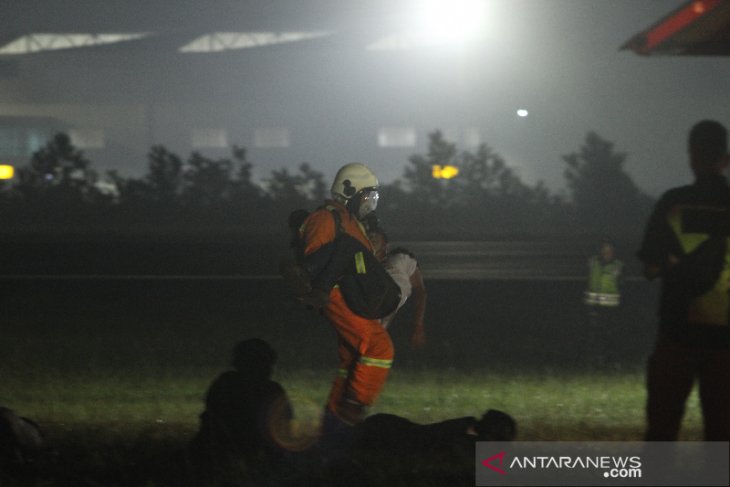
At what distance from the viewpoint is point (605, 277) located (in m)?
9.55

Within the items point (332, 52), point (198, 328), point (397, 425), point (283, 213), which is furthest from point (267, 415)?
point (332, 52)

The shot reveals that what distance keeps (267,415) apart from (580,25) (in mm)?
38127

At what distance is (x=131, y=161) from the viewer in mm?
54000

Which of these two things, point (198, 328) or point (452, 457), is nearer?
point (452, 457)

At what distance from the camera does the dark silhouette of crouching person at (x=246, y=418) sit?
5.64 m

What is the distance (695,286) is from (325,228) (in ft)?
6.33

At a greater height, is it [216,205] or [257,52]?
[257,52]

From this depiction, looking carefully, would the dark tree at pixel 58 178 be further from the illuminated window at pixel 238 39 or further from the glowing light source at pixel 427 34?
the illuminated window at pixel 238 39

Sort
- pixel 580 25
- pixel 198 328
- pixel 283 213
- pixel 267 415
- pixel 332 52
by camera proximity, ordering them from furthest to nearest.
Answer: pixel 332 52 < pixel 580 25 < pixel 283 213 < pixel 198 328 < pixel 267 415

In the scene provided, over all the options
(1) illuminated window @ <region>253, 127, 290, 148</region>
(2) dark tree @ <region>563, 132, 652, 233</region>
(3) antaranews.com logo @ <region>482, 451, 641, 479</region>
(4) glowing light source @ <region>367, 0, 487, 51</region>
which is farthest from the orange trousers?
(1) illuminated window @ <region>253, 127, 290, 148</region>

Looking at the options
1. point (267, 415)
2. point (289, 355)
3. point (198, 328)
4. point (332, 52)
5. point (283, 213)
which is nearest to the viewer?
point (267, 415)

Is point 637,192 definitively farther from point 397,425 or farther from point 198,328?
point 397,425

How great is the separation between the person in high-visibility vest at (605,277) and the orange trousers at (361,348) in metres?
4.10

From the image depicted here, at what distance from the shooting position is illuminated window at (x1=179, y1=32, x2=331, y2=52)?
189 ft
